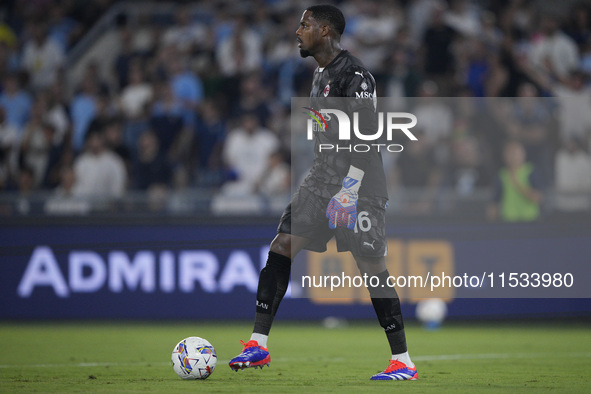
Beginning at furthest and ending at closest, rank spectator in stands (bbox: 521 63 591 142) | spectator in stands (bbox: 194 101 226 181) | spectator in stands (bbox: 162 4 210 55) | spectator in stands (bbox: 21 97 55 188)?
spectator in stands (bbox: 162 4 210 55) < spectator in stands (bbox: 21 97 55 188) < spectator in stands (bbox: 194 101 226 181) < spectator in stands (bbox: 521 63 591 142)

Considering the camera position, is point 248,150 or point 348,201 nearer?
point 348,201

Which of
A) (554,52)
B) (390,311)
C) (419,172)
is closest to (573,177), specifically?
(419,172)

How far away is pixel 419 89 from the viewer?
13617 millimetres

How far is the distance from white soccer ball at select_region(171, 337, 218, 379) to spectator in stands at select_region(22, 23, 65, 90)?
35.0 feet

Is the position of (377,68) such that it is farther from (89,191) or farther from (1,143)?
(1,143)

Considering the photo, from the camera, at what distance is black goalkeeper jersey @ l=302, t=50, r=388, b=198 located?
255 inches

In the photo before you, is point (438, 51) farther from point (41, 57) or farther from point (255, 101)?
point (41, 57)

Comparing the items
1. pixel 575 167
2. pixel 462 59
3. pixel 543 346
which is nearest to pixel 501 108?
pixel 575 167

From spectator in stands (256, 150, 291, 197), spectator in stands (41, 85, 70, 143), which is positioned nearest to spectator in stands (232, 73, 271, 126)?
spectator in stands (256, 150, 291, 197)

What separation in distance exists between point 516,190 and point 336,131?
5947 mm

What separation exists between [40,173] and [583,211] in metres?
7.62

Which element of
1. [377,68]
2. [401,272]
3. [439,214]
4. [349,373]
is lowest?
[349,373]

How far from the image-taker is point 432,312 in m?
11.9

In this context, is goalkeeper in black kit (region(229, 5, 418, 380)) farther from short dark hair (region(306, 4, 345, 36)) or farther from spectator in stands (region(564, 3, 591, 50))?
spectator in stands (region(564, 3, 591, 50))
